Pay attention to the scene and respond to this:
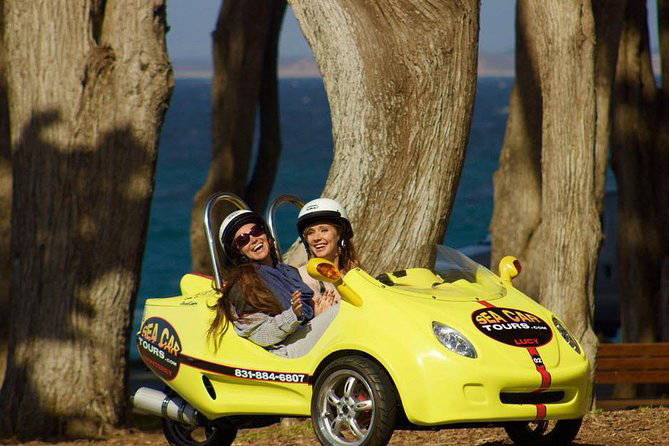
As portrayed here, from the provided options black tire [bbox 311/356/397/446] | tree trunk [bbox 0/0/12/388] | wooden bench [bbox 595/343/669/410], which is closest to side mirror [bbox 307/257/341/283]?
black tire [bbox 311/356/397/446]

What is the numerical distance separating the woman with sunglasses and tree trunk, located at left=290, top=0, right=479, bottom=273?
160 cm

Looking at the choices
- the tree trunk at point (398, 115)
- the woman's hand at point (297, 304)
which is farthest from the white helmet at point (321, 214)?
the tree trunk at point (398, 115)

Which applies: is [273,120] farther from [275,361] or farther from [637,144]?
[275,361]

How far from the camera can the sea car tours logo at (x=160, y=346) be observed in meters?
7.96

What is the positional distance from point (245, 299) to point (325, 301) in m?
0.45

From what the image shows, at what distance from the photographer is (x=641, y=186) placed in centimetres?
1627

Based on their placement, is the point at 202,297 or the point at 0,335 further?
the point at 0,335

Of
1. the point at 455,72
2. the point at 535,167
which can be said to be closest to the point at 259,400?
the point at 455,72

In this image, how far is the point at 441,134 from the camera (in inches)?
378

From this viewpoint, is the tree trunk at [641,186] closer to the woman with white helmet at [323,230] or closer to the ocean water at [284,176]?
the woman with white helmet at [323,230]

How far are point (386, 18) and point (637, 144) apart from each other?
7.47 m

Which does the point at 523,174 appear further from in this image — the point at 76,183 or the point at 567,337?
the point at 567,337

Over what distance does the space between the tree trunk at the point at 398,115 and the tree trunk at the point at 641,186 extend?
6.93 meters

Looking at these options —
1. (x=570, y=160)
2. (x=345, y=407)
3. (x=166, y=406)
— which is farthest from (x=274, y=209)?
(x=570, y=160)
